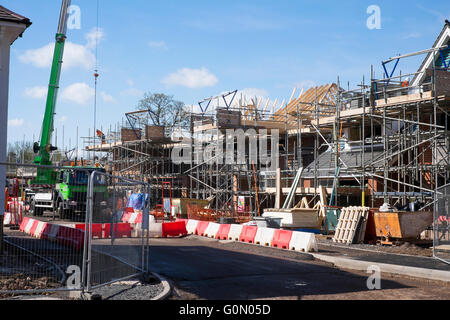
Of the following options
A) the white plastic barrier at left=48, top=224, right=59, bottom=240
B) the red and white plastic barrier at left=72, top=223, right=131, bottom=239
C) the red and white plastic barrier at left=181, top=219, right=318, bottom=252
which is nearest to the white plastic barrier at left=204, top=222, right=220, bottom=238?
the red and white plastic barrier at left=181, top=219, right=318, bottom=252

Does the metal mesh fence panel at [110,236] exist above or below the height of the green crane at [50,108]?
below

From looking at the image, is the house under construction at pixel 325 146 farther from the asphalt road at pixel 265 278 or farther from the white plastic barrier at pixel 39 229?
the white plastic barrier at pixel 39 229

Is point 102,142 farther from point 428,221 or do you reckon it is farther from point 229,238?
point 428,221

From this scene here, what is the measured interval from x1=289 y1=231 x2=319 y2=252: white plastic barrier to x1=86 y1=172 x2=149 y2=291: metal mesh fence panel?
7.15m

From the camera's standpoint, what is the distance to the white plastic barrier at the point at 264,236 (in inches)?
763

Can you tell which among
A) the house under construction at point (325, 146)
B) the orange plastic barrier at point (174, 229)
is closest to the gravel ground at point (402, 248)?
the house under construction at point (325, 146)

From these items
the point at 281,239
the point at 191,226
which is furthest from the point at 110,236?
the point at 191,226

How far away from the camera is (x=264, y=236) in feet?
64.4

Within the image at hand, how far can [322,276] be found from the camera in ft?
41.8

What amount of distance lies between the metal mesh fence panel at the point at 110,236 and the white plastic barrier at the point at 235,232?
9.37 m

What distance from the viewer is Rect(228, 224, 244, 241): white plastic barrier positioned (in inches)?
836

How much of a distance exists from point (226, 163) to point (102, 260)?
24356 millimetres

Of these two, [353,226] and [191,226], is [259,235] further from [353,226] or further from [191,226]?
[191,226]

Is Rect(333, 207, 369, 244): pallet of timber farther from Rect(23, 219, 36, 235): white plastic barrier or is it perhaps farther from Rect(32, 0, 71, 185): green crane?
Rect(32, 0, 71, 185): green crane
